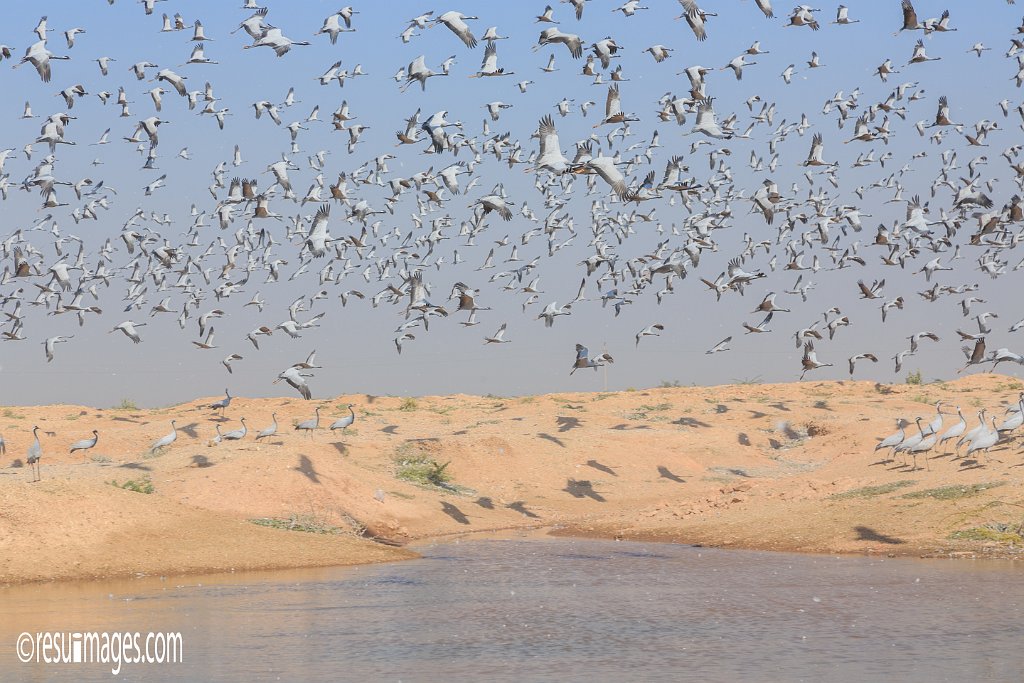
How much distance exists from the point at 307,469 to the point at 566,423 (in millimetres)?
16663

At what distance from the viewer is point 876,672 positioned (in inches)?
654

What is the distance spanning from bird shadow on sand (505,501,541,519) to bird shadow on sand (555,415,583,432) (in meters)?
9.25

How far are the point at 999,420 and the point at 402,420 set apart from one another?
22942 mm

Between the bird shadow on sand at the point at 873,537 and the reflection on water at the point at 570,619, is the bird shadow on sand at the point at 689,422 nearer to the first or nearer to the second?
the bird shadow on sand at the point at 873,537

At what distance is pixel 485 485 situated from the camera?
41875mm

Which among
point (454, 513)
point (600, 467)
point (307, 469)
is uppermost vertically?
point (307, 469)

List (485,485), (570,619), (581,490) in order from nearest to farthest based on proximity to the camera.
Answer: (570,619)
(485,485)
(581,490)

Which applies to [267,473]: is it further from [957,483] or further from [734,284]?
[957,483]

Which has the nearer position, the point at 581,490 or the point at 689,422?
the point at 581,490

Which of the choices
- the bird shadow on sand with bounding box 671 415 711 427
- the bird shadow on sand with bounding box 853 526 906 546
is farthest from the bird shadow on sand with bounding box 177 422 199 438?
the bird shadow on sand with bounding box 853 526 906 546

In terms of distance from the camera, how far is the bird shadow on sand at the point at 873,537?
3037 centimetres

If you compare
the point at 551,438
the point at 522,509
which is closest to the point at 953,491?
the point at 522,509

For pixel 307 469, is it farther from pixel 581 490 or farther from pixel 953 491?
pixel 953 491

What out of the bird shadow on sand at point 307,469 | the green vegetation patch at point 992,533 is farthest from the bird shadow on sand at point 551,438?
the green vegetation patch at point 992,533
